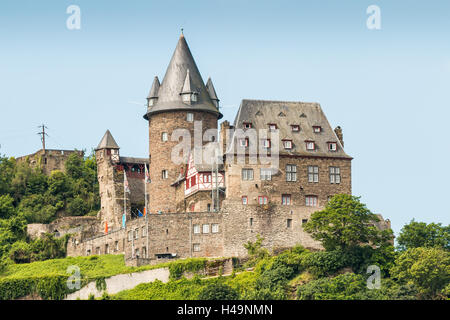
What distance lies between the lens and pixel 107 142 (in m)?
122

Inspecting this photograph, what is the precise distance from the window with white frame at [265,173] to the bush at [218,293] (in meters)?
14.2

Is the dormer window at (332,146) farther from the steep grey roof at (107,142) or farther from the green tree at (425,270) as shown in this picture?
the steep grey roof at (107,142)

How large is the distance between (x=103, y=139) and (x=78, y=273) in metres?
20.6

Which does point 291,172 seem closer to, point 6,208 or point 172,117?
point 172,117

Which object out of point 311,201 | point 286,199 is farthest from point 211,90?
point 311,201

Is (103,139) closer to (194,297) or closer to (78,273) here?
(78,273)

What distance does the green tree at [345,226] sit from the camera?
99125 mm

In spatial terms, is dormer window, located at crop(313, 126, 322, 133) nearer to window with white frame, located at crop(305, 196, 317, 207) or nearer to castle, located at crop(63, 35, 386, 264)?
castle, located at crop(63, 35, 386, 264)

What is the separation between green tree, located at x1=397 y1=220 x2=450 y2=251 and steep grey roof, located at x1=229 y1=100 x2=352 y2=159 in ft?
37.8

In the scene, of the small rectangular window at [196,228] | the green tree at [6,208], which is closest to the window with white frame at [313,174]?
the small rectangular window at [196,228]

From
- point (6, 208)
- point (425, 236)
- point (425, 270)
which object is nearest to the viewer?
point (425, 270)

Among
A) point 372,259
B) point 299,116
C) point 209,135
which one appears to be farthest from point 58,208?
point 372,259

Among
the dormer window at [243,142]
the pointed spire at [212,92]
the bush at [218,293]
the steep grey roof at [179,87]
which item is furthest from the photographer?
the pointed spire at [212,92]

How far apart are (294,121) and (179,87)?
12088 mm
